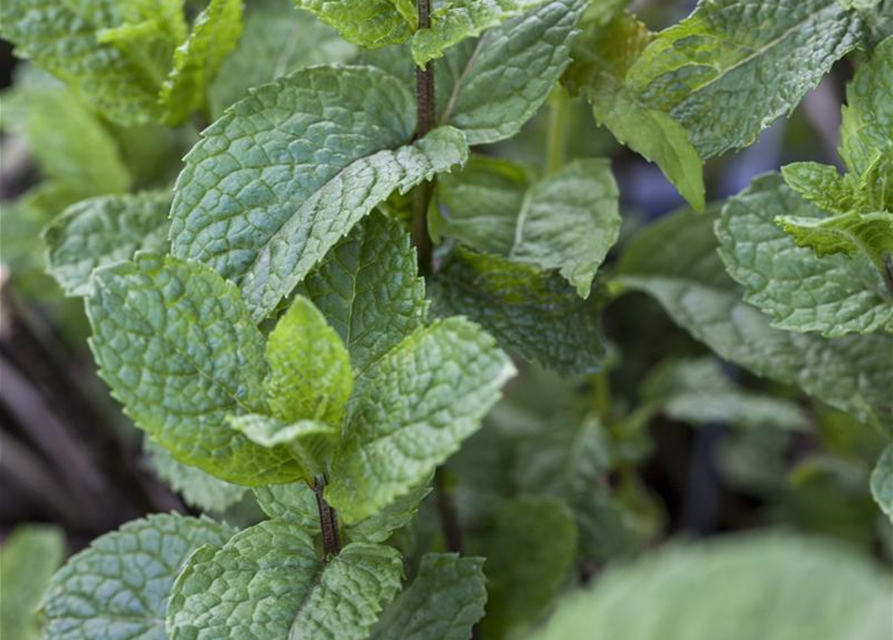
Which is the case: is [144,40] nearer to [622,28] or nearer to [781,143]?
[622,28]

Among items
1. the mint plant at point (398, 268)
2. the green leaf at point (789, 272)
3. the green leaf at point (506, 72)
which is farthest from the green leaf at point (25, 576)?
the green leaf at point (789, 272)

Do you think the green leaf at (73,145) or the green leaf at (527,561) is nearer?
the green leaf at (527,561)

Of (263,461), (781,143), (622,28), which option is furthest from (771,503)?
(263,461)

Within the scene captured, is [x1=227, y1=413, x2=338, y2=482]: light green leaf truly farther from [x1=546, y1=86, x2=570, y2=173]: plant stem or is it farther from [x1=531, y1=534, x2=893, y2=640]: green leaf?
[x1=546, y1=86, x2=570, y2=173]: plant stem

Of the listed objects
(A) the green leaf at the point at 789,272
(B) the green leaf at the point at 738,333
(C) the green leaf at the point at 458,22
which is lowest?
(B) the green leaf at the point at 738,333

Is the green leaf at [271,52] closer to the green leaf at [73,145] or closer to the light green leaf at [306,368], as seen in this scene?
the green leaf at [73,145]

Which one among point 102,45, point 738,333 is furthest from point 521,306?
point 102,45
